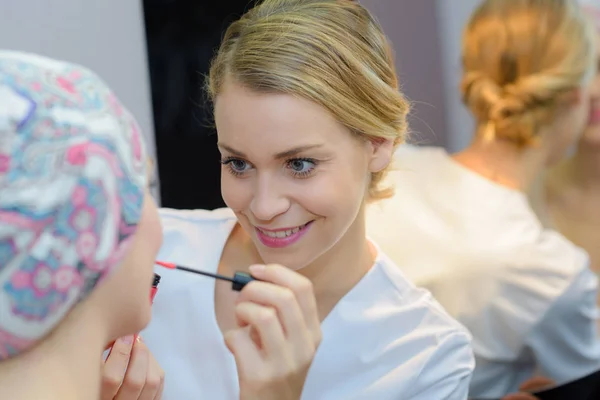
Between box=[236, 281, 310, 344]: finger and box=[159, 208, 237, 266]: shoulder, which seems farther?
box=[159, 208, 237, 266]: shoulder

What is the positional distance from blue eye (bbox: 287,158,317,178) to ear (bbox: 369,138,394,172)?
4.5 inches

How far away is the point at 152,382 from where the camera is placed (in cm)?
88

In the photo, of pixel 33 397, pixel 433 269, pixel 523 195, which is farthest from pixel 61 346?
pixel 523 195

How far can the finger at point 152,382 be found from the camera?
2.87 feet

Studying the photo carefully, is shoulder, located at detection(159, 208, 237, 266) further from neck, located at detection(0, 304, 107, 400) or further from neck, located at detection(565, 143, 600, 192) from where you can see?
neck, located at detection(565, 143, 600, 192)

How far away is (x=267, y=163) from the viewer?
94 cm

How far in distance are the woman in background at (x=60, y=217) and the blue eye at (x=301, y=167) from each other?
0.33m

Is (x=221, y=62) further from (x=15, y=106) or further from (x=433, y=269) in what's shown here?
(x=433, y=269)

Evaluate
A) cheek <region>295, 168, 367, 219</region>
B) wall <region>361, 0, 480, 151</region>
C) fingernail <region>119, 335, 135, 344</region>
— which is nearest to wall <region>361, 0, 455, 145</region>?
wall <region>361, 0, 480, 151</region>

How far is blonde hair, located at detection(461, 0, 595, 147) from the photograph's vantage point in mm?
1563

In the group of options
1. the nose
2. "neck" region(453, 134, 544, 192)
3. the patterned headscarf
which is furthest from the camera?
"neck" region(453, 134, 544, 192)

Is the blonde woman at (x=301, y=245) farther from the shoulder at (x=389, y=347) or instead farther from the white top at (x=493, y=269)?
the white top at (x=493, y=269)

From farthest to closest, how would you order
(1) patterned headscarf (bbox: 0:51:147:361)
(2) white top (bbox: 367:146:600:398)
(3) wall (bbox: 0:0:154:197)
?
(2) white top (bbox: 367:146:600:398) < (3) wall (bbox: 0:0:154:197) < (1) patterned headscarf (bbox: 0:51:147:361)

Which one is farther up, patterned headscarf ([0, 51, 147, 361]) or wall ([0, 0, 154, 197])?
patterned headscarf ([0, 51, 147, 361])
